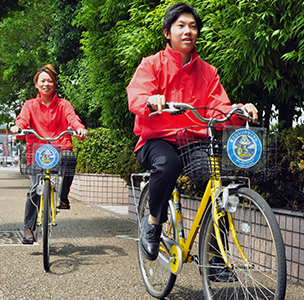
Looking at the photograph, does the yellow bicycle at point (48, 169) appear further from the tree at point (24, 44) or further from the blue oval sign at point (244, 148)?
the tree at point (24, 44)

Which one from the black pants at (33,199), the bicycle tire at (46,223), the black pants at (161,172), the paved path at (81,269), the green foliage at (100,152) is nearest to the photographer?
the black pants at (161,172)

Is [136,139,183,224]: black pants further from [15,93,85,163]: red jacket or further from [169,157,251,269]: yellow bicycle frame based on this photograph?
[15,93,85,163]: red jacket

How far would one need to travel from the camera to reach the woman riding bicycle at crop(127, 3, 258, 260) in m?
3.06

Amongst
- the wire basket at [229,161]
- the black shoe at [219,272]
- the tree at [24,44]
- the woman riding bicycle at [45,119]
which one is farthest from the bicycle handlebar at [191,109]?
the tree at [24,44]

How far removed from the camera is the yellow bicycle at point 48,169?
4570mm

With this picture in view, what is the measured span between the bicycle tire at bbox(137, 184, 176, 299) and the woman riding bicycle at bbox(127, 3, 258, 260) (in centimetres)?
20

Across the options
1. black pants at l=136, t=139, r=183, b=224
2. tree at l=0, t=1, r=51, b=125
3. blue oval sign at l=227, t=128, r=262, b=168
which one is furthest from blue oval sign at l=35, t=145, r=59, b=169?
tree at l=0, t=1, r=51, b=125

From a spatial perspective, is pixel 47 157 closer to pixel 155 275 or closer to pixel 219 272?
pixel 155 275

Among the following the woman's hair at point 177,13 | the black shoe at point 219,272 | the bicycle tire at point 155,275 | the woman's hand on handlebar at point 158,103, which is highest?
the woman's hair at point 177,13

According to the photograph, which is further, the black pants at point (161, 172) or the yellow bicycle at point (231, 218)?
the black pants at point (161, 172)

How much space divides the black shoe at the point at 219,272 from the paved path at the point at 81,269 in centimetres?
78

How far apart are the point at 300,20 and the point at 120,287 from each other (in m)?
2.82

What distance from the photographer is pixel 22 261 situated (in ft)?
15.3

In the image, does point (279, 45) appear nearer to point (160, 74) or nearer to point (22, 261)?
point (160, 74)
